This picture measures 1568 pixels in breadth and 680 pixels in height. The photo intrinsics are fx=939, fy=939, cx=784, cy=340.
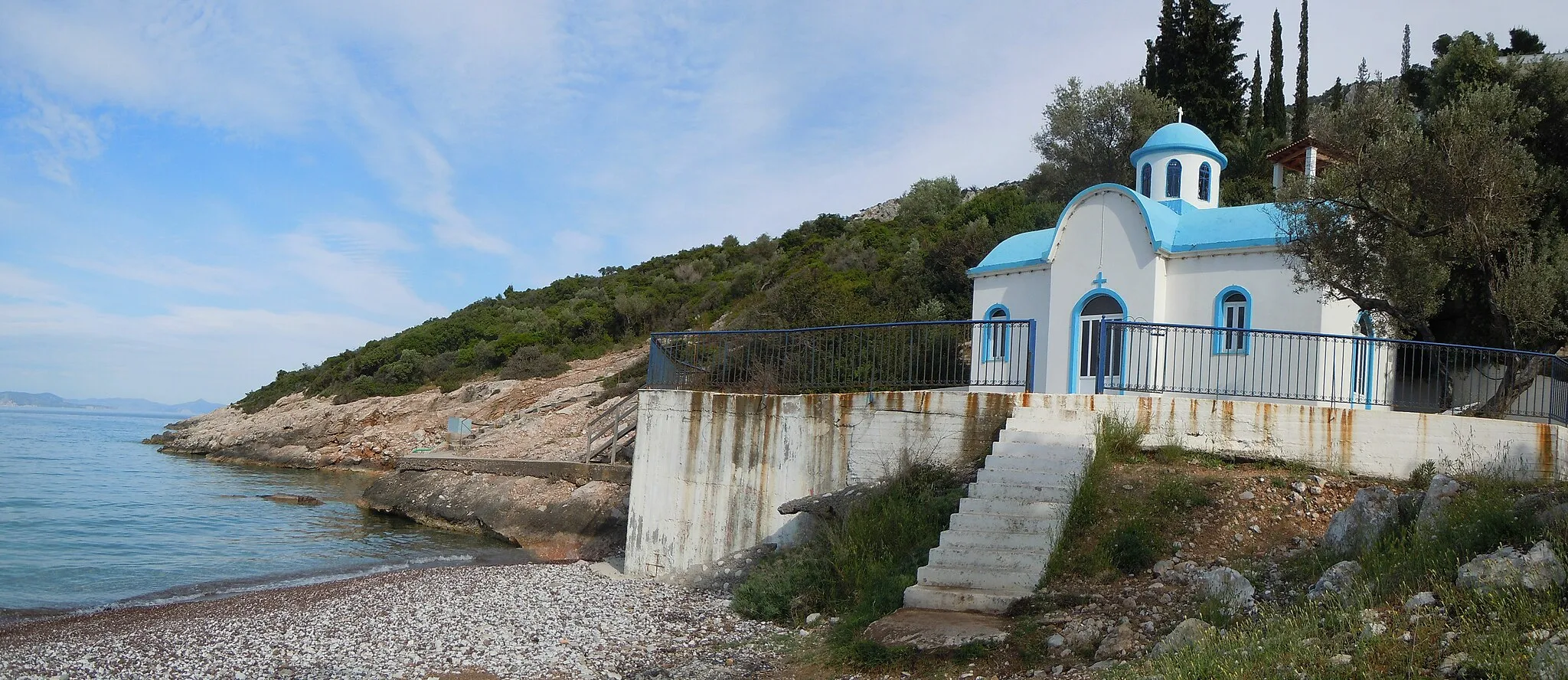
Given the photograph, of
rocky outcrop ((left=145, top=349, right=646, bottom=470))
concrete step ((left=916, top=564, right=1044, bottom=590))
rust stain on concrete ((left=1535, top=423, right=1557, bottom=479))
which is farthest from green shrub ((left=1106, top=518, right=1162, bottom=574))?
rocky outcrop ((left=145, top=349, right=646, bottom=470))

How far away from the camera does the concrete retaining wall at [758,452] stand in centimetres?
1120

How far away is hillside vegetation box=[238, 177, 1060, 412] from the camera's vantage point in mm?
32969

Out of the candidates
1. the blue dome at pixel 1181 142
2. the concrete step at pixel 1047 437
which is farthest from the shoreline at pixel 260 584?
the blue dome at pixel 1181 142

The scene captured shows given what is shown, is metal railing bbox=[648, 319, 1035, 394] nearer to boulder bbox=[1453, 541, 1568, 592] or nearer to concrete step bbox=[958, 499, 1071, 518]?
concrete step bbox=[958, 499, 1071, 518]

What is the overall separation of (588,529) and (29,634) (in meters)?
9.78

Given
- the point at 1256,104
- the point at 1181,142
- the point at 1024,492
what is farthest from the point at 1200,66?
the point at 1024,492

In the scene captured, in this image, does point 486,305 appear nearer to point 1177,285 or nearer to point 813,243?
point 813,243

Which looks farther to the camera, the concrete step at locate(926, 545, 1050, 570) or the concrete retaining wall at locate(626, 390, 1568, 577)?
the concrete retaining wall at locate(626, 390, 1568, 577)

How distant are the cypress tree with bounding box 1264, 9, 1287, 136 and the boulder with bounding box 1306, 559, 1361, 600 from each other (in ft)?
125

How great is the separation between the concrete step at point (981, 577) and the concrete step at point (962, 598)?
0.06m

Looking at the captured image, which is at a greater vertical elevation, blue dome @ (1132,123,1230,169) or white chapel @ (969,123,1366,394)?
blue dome @ (1132,123,1230,169)

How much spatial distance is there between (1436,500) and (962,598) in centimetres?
374

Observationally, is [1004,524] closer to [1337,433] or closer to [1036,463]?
[1036,463]

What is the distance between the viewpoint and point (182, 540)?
20.6 metres
